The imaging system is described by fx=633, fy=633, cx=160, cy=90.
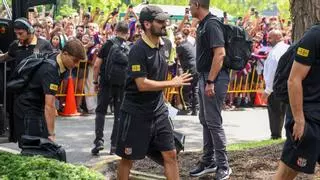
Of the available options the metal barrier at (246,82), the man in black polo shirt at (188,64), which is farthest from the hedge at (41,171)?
the metal barrier at (246,82)

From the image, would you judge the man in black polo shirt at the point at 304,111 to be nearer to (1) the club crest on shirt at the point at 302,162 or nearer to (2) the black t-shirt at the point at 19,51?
(1) the club crest on shirt at the point at 302,162

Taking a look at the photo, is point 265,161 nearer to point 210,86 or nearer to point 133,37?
point 210,86

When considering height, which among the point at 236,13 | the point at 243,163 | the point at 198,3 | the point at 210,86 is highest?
the point at 198,3

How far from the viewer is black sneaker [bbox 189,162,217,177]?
287 inches

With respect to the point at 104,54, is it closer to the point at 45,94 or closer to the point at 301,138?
the point at 45,94

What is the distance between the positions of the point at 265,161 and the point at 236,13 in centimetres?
4218

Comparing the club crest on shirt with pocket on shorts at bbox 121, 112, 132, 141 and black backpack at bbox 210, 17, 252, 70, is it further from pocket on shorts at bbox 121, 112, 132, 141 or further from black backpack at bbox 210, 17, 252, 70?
black backpack at bbox 210, 17, 252, 70

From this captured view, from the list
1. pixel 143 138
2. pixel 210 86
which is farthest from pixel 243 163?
pixel 143 138

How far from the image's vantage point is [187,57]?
14742 millimetres

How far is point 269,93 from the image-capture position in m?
10.2

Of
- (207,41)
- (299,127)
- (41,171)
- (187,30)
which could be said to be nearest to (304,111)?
(299,127)

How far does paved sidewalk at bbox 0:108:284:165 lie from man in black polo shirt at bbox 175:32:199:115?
2.67 ft

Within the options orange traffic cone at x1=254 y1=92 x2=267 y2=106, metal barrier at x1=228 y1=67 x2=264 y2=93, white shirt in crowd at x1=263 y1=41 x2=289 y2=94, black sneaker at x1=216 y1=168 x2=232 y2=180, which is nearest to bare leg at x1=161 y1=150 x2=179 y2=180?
black sneaker at x1=216 y1=168 x2=232 y2=180

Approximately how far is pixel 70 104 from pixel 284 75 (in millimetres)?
9166
